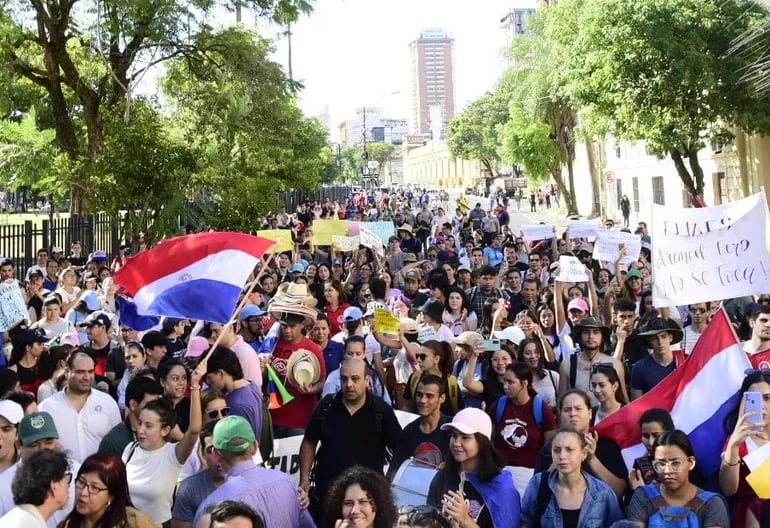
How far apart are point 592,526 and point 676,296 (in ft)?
9.70

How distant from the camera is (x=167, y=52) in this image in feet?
73.6

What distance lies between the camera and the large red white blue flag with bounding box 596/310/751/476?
18.1 ft

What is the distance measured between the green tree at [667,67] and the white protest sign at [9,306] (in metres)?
22.2

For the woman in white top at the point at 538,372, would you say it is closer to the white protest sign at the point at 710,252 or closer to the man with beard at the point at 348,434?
the white protest sign at the point at 710,252

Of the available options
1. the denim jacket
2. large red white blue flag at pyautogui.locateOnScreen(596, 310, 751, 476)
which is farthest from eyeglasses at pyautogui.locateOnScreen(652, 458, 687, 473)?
large red white blue flag at pyautogui.locateOnScreen(596, 310, 751, 476)

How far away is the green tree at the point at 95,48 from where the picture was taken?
20156 mm

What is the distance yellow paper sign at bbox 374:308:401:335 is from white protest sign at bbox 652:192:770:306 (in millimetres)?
2084

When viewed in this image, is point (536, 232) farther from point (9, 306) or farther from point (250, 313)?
point (9, 306)

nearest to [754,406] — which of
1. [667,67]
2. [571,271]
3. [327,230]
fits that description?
[571,271]

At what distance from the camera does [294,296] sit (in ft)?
30.9

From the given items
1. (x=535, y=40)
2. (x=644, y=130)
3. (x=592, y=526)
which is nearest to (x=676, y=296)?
(x=592, y=526)

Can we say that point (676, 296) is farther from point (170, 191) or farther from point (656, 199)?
point (656, 199)

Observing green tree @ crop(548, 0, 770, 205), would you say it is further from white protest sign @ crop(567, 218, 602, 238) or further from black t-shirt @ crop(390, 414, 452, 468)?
black t-shirt @ crop(390, 414, 452, 468)

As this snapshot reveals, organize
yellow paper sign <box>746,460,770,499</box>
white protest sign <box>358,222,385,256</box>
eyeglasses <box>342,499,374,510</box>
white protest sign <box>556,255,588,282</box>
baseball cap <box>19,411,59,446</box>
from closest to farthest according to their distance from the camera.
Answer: eyeglasses <box>342,499,374,510</box>, yellow paper sign <box>746,460,770,499</box>, baseball cap <box>19,411,59,446</box>, white protest sign <box>556,255,588,282</box>, white protest sign <box>358,222,385,256</box>
